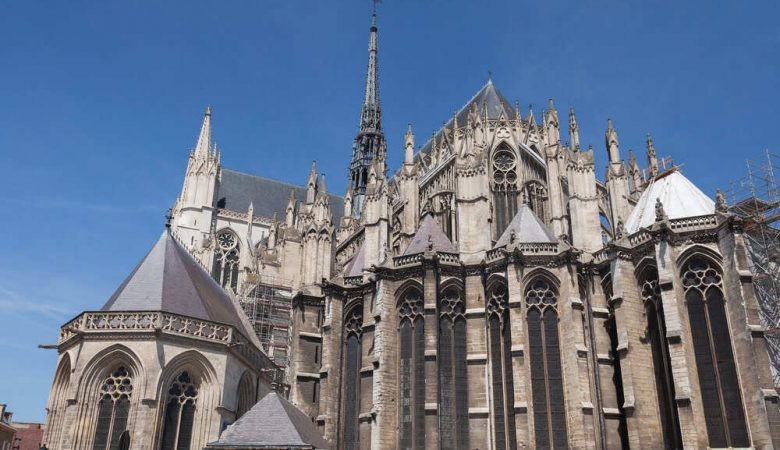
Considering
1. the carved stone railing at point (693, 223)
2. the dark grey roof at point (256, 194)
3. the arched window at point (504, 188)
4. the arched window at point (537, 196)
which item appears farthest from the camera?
the dark grey roof at point (256, 194)

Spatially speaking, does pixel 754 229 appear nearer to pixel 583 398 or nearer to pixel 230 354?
pixel 583 398

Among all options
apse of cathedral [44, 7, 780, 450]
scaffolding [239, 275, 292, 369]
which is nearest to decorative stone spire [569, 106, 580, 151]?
apse of cathedral [44, 7, 780, 450]

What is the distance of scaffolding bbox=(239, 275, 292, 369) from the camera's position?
33.7m

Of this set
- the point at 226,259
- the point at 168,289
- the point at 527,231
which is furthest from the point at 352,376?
the point at 226,259

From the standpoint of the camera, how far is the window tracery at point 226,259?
4797 cm

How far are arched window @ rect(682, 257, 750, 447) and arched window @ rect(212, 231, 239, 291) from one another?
33617 millimetres

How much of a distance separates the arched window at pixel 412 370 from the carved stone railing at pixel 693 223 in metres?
8.69

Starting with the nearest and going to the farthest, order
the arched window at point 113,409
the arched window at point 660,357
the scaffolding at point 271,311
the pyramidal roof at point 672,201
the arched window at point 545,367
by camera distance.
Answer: the arched window at point 113,409 < the arched window at point 660,357 < the arched window at point 545,367 < the pyramidal roof at point 672,201 < the scaffolding at point 271,311

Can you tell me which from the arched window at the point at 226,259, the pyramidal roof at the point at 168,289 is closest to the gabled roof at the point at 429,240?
the pyramidal roof at the point at 168,289

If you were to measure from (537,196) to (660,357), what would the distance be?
10090 millimetres

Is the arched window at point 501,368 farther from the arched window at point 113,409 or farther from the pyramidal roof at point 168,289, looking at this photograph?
the arched window at point 113,409

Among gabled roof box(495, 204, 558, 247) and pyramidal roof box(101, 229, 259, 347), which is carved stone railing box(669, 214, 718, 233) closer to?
gabled roof box(495, 204, 558, 247)

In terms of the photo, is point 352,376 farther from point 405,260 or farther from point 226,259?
point 226,259

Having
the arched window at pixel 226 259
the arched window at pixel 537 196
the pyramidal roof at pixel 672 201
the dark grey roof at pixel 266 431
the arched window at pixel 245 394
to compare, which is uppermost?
the arched window at pixel 226 259
